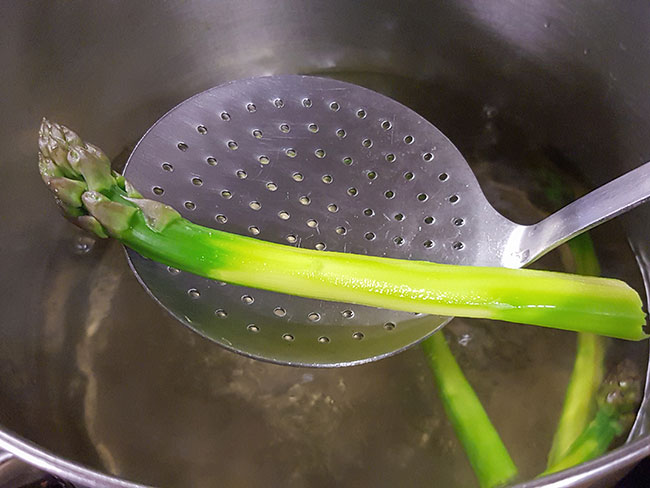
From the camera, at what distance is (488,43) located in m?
0.95

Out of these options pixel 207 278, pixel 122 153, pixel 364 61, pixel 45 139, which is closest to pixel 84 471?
pixel 207 278

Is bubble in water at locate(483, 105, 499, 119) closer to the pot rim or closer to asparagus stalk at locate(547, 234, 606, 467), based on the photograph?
asparagus stalk at locate(547, 234, 606, 467)

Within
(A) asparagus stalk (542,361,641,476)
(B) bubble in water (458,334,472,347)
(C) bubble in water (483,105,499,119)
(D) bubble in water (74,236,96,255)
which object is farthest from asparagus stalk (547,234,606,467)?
(D) bubble in water (74,236,96,255)

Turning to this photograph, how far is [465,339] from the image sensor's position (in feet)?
2.78

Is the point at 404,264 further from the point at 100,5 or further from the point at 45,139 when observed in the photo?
the point at 100,5

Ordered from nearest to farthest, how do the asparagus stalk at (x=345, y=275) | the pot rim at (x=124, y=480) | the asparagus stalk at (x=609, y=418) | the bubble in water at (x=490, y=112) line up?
1. the pot rim at (x=124, y=480)
2. the asparagus stalk at (x=345, y=275)
3. the asparagus stalk at (x=609, y=418)
4. the bubble in water at (x=490, y=112)

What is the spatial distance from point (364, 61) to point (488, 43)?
198 millimetres

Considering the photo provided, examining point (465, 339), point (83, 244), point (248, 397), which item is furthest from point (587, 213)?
point (83, 244)

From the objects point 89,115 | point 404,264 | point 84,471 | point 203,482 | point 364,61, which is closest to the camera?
point 84,471

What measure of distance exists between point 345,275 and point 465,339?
12.0 inches

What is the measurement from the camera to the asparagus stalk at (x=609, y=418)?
0.72 metres

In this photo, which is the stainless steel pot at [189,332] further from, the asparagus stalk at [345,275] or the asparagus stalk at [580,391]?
the asparagus stalk at [345,275]

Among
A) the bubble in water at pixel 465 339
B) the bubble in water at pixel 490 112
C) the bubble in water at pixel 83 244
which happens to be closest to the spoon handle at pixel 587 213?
the bubble in water at pixel 465 339

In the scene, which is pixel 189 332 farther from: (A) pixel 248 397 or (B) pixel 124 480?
(B) pixel 124 480
